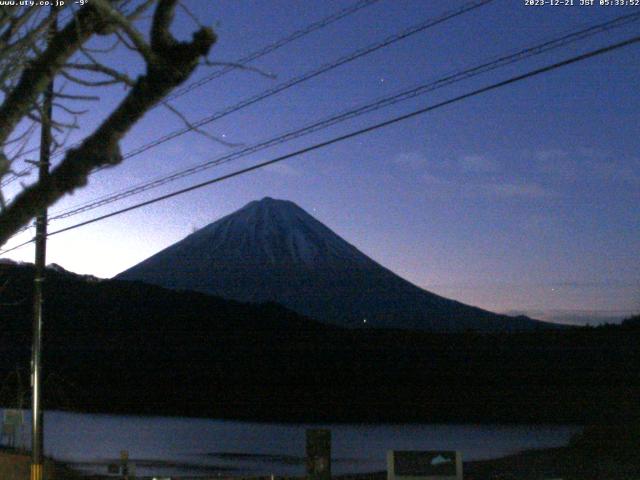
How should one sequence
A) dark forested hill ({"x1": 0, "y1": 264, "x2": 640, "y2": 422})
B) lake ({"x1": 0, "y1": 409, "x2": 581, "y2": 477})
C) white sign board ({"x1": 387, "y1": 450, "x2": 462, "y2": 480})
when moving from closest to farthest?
white sign board ({"x1": 387, "y1": 450, "x2": 462, "y2": 480})
lake ({"x1": 0, "y1": 409, "x2": 581, "y2": 477})
dark forested hill ({"x1": 0, "y1": 264, "x2": 640, "y2": 422})

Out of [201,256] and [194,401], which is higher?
[201,256]

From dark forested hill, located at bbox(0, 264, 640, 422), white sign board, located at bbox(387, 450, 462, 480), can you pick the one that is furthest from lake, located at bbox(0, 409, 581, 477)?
white sign board, located at bbox(387, 450, 462, 480)

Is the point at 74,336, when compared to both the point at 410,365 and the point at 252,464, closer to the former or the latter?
the point at 410,365

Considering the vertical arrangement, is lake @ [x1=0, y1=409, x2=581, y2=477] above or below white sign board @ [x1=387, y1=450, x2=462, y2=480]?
below

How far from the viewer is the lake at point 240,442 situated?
39938 mm

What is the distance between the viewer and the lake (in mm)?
39938

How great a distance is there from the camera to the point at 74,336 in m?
80.8

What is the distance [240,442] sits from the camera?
181ft

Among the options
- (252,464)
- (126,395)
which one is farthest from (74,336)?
(252,464)

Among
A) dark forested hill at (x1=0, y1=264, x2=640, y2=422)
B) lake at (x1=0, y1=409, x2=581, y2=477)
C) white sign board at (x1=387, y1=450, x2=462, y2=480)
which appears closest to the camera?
white sign board at (x1=387, y1=450, x2=462, y2=480)

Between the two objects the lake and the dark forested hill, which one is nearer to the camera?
the lake

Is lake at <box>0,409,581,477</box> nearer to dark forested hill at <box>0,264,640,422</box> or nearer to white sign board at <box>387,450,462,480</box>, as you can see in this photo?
dark forested hill at <box>0,264,640,422</box>

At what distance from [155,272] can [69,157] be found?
14975 centimetres

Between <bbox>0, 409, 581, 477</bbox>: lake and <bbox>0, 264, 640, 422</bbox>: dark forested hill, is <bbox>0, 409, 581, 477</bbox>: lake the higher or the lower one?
the lower one
